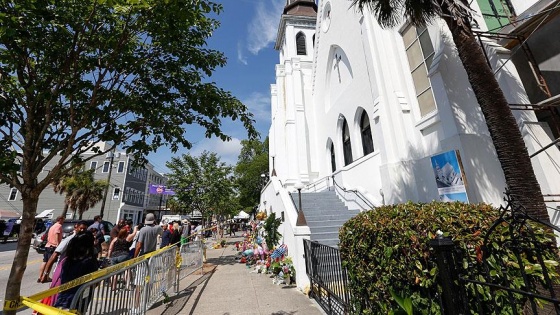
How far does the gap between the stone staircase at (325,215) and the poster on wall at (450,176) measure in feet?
11.1

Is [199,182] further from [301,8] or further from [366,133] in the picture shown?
[301,8]

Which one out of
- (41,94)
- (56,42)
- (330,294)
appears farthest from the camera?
(330,294)

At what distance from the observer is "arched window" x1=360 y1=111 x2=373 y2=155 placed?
486 inches

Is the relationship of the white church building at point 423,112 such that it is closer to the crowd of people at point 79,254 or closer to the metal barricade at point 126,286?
the metal barricade at point 126,286

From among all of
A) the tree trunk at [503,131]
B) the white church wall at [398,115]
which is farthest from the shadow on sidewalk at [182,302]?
the white church wall at [398,115]

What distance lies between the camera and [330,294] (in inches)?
193

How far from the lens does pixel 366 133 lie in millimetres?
12648

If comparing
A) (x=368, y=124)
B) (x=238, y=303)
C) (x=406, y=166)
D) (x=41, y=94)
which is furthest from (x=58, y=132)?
(x=368, y=124)

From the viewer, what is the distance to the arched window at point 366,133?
12.3m

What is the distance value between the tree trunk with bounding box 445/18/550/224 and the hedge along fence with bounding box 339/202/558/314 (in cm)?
136

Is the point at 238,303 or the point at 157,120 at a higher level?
the point at 157,120

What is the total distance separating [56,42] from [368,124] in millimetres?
11986

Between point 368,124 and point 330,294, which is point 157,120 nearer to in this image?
point 330,294

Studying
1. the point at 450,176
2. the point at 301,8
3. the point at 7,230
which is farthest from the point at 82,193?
the point at 450,176
